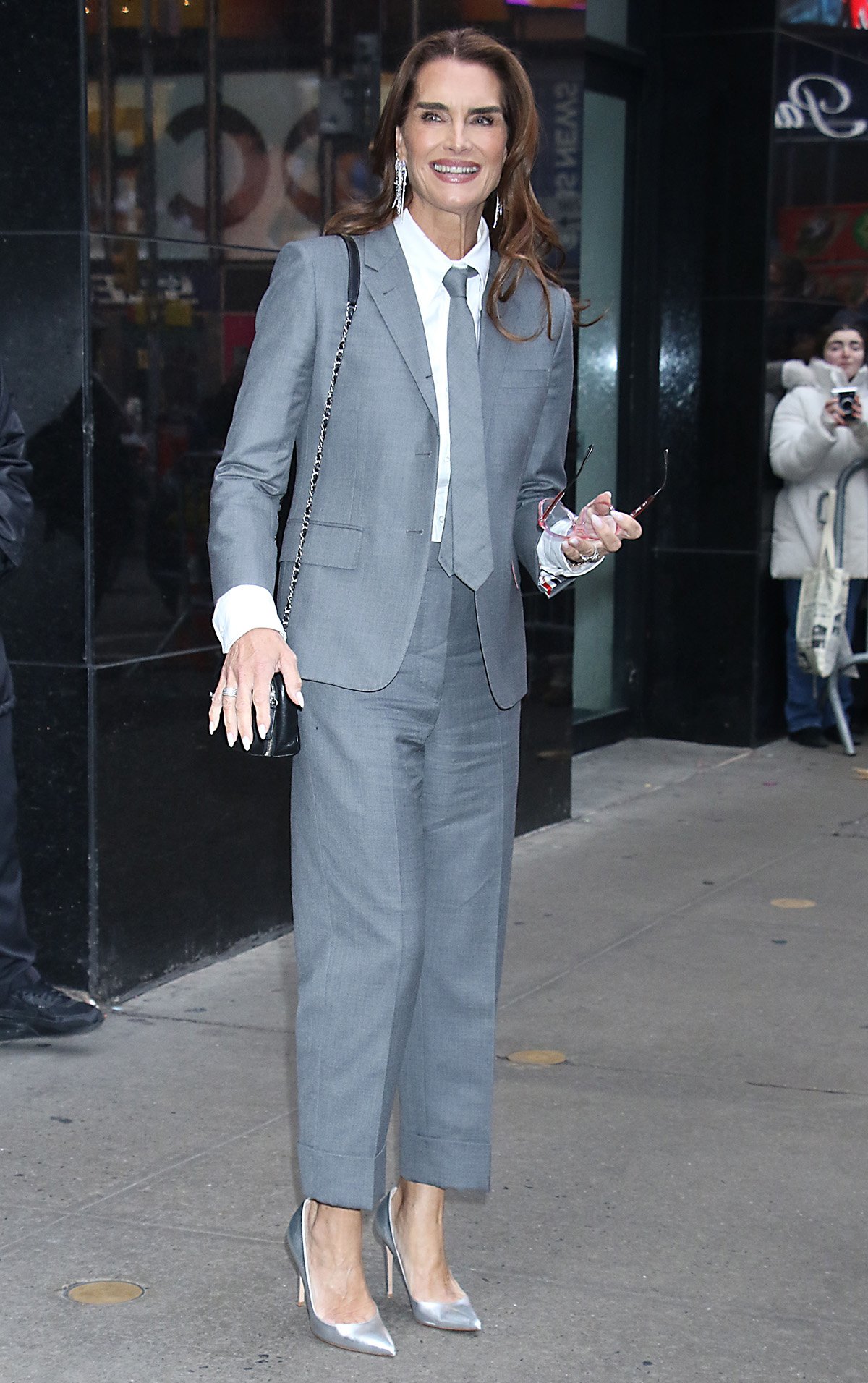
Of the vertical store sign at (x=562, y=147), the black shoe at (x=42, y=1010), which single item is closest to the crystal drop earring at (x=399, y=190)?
the black shoe at (x=42, y=1010)

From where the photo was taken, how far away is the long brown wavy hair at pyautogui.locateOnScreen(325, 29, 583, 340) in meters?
3.19

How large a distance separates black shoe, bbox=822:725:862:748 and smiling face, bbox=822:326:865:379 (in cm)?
165

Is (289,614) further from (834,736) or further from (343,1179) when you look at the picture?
(834,736)

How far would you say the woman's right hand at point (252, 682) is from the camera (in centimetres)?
293

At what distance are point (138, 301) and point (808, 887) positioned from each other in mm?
2941

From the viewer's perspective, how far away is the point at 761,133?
28.9 ft

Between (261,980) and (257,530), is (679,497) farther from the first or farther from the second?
(257,530)

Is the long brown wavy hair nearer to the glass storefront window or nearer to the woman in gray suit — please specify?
the woman in gray suit

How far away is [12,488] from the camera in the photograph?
4.61m

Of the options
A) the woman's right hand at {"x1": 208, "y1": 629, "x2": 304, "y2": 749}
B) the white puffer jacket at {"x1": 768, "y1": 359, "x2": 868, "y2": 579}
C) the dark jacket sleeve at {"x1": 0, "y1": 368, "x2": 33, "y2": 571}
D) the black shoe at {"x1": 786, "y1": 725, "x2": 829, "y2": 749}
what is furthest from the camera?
the black shoe at {"x1": 786, "y1": 725, "x2": 829, "y2": 749}

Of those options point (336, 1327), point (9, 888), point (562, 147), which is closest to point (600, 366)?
point (562, 147)

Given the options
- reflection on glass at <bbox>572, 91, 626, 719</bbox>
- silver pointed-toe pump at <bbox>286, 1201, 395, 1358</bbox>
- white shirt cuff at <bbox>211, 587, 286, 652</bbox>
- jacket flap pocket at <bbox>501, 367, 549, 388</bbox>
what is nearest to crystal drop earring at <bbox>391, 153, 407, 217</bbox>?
jacket flap pocket at <bbox>501, 367, 549, 388</bbox>

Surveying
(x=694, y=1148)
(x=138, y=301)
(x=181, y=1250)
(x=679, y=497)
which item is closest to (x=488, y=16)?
(x=138, y=301)

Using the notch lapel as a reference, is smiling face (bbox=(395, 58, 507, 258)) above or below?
above
